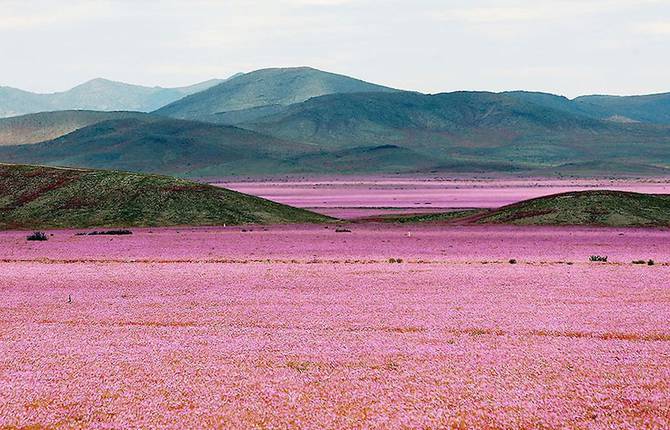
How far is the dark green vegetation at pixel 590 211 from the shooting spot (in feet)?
199

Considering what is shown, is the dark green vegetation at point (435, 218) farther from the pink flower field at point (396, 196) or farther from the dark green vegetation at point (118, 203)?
the pink flower field at point (396, 196)

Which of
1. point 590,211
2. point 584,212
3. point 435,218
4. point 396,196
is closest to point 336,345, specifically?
point 584,212

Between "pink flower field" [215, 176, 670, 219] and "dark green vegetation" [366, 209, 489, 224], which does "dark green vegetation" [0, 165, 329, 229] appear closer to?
"dark green vegetation" [366, 209, 489, 224]

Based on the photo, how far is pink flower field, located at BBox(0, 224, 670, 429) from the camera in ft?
46.5

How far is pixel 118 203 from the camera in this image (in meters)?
71.1

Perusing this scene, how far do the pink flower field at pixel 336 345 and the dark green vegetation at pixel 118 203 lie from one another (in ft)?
98.9

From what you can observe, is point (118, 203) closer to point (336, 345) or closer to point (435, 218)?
point (435, 218)

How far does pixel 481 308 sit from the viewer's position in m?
23.9

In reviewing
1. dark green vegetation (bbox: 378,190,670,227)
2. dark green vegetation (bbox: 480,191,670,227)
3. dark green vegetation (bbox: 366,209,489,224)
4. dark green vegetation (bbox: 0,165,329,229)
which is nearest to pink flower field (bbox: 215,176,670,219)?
dark green vegetation (bbox: 366,209,489,224)

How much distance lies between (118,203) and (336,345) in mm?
55094

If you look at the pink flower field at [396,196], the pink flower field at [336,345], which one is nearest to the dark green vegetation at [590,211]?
the pink flower field at [396,196]

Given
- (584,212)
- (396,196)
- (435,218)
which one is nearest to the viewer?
(584,212)

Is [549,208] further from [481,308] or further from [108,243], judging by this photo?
[481,308]

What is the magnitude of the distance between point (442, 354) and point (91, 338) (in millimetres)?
7671
